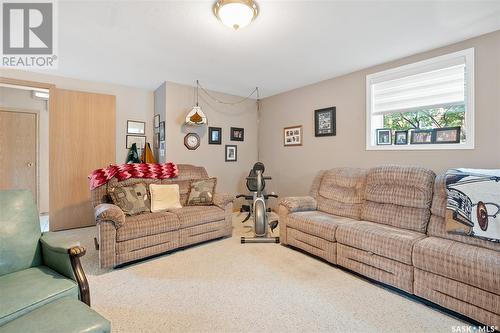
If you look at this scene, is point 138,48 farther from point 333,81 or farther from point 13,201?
point 333,81

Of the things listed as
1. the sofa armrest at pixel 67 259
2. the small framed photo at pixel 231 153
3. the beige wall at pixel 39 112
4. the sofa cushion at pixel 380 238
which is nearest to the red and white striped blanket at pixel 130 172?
the small framed photo at pixel 231 153

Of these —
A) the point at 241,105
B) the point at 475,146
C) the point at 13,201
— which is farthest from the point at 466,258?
the point at 241,105

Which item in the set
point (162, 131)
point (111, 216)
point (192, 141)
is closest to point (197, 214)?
point (111, 216)

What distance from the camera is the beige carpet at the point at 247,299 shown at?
5.74 feet

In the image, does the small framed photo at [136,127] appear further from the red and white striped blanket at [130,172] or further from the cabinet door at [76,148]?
the red and white striped blanket at [130,172]

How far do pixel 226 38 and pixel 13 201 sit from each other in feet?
7.80

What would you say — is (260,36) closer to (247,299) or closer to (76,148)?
(247,299)

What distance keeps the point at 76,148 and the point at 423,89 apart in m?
5.10

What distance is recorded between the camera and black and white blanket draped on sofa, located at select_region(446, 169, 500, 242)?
6.48 feet

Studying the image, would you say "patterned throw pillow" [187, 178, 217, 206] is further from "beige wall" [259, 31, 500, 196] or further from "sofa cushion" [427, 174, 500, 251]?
"sofa cushion" [427, 174, 500, 251]

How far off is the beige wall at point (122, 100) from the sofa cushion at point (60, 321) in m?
3.57

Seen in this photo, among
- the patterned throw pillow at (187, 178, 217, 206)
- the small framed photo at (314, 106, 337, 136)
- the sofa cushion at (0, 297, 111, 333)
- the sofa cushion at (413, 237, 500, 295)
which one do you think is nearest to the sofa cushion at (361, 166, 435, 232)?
the sofa cushion at (413, 237, 500, 295)

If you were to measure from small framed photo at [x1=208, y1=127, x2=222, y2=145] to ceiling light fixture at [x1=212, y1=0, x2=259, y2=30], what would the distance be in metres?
2.72

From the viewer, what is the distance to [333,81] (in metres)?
3.91
